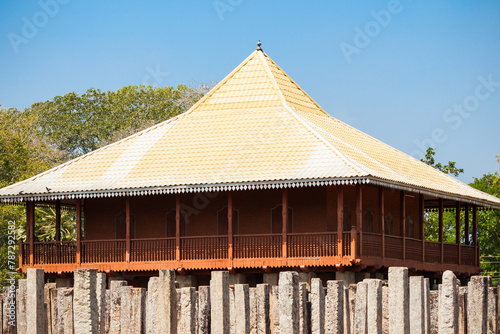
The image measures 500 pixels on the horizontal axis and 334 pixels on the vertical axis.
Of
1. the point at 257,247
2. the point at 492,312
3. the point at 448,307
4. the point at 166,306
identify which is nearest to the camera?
the point at 166,306

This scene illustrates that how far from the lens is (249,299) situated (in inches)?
615

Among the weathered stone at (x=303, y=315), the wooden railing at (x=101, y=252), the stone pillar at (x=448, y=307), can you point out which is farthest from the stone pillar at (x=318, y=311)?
the wooden railing at (x=101, y=252)

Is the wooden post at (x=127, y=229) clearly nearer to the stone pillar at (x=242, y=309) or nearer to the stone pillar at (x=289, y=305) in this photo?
the stone pillar at (x=242, y=309)

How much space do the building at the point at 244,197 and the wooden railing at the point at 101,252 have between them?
3 cm

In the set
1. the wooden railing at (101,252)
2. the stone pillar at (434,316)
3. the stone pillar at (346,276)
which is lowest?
the stone pillar at (434,316)

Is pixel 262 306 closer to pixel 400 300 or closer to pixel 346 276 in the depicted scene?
pixel 400 300

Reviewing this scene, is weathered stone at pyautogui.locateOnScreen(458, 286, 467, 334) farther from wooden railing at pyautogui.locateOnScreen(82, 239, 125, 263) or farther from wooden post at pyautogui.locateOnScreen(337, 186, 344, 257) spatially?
wooden railing at pyautogui.locateOnScreen(82, 239, 125, 263)

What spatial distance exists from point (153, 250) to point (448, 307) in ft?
52.4

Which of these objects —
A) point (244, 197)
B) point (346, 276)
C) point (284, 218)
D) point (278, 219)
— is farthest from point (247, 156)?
point (346, 276)

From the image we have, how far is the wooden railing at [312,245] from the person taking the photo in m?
28.9

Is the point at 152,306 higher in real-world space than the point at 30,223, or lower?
lower

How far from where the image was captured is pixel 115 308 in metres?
16.8

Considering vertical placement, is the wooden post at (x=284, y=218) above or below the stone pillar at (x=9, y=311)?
above

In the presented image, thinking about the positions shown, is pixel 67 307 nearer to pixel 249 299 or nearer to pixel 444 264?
pixel 249 299
